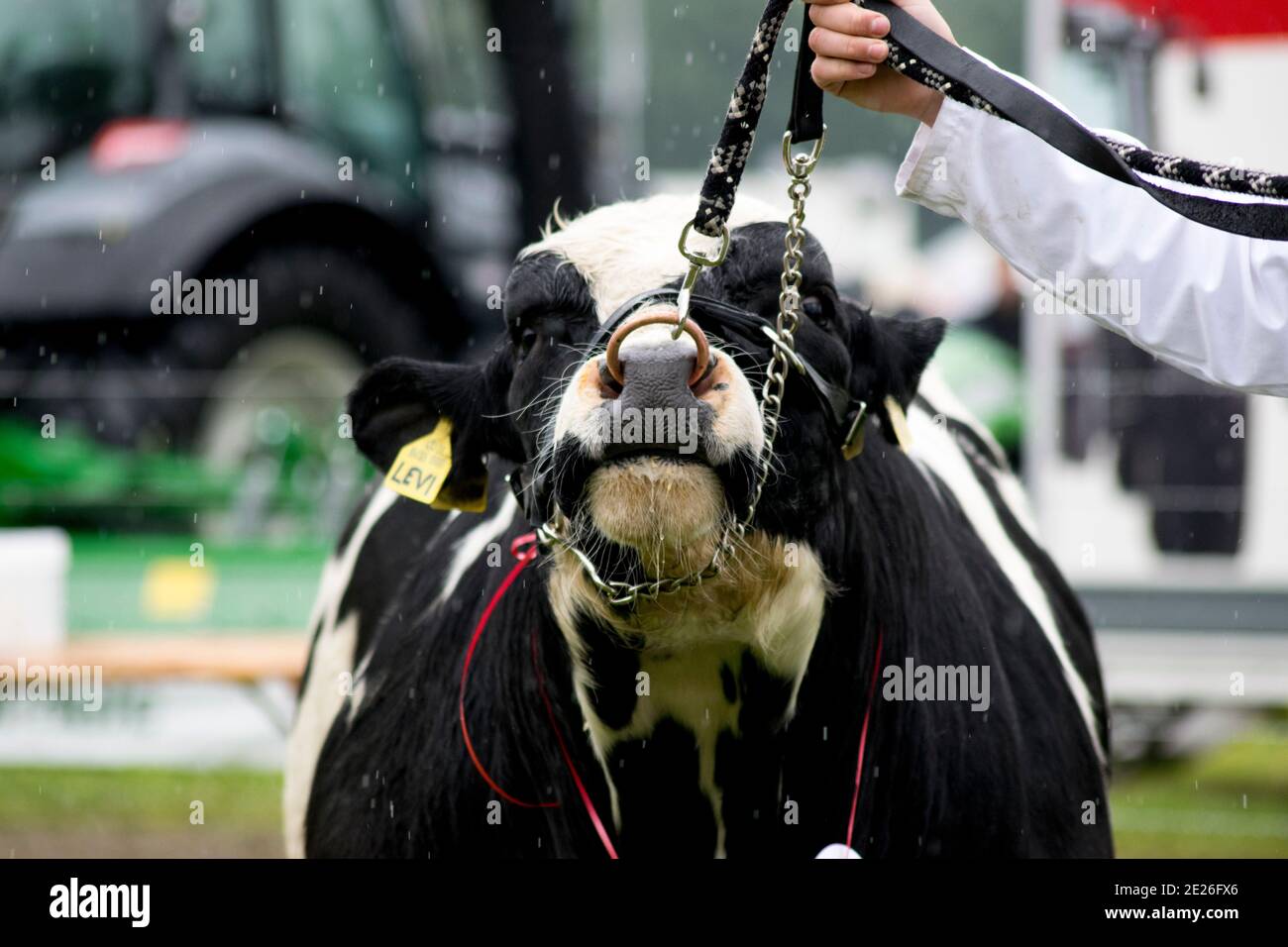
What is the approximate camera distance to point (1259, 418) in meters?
7.21

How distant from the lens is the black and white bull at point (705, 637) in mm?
2645

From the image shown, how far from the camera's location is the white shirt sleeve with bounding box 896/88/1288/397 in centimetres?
245

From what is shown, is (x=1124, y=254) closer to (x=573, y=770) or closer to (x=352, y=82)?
(x=573, y=770)

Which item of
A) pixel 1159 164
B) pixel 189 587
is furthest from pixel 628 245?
pixel 189 587

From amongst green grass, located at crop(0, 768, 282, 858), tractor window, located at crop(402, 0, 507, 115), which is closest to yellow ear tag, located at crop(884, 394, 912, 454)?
green grass, located at crop(0, 768, 282, 858)

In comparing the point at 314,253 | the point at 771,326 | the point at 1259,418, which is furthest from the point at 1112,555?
the point at 771,326

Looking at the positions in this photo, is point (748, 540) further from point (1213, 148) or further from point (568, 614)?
point (1213, 148)

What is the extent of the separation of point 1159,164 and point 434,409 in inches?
57.7

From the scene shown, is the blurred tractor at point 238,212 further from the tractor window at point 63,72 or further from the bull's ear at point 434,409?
the bull's ear at point 434,409

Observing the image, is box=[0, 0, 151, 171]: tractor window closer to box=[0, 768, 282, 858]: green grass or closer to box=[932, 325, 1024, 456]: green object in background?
box=[0, 768, 282, 858]: green grass

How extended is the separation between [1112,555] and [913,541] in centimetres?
435

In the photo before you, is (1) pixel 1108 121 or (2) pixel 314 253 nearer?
(1) pixel 1108 121
